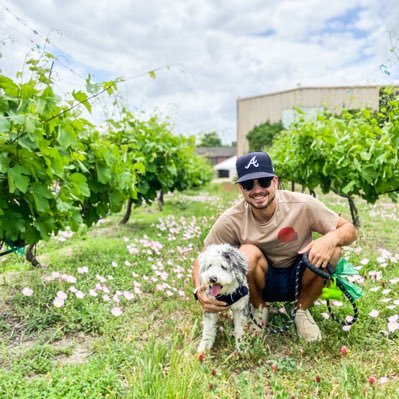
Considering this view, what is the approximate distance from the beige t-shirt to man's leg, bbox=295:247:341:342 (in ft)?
0.73

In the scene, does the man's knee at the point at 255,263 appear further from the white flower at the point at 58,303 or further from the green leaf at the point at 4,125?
the green leaf at the point at 4,125

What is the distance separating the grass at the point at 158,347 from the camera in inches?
100

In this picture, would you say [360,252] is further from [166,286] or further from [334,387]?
[334,387]

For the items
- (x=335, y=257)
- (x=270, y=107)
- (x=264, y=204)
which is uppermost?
(x=270, y=107)

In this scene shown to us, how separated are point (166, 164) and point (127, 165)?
3438mm

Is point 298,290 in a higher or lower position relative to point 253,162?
lower

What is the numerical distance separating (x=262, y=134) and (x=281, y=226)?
4769 centimetres

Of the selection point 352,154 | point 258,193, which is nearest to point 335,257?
point 258,193

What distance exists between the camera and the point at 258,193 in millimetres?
3268

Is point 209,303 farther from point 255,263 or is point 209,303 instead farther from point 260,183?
point 260,183

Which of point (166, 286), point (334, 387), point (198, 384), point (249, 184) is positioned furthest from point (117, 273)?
point (334, 387)

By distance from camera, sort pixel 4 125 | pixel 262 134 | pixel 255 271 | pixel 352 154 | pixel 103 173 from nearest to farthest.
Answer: pixel 4 125
pixel 255 271
pixel 103 173
pixel 352 154
pixel 262 134

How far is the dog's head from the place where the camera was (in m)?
2.89

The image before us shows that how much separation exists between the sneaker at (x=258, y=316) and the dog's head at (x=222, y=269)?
0.58m
